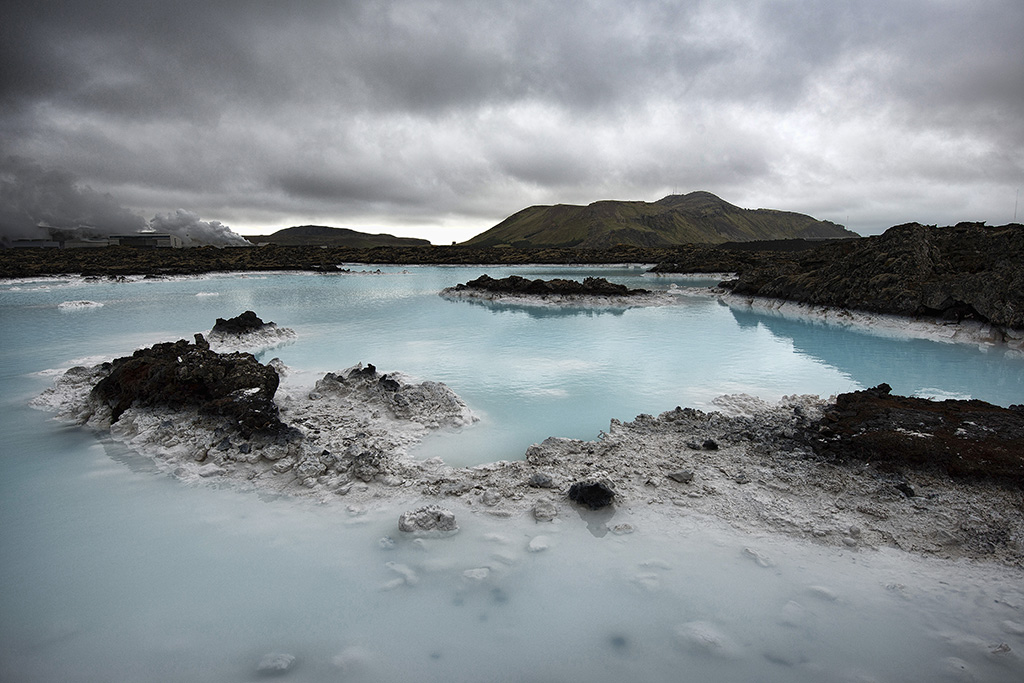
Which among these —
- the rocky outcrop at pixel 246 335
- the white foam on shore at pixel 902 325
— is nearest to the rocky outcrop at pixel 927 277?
the white foam on shore at pixel 902 325

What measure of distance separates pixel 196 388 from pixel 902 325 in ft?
85.9

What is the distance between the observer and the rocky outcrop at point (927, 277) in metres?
18.1

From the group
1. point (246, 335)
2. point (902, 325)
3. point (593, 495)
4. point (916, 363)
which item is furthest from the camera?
point (902, 325)

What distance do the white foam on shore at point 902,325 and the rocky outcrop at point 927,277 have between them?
0.99ft

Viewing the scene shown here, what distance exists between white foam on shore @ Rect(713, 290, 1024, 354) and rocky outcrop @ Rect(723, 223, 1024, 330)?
11.9 inches

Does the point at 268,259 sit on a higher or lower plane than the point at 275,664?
higher

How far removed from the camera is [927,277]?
72.1ft

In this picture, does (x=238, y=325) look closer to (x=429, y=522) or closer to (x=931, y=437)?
(x=429, y=522)

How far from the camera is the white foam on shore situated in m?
17.6

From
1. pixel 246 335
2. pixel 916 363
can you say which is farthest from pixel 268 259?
pixel 916 363

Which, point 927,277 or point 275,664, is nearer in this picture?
point 275,664

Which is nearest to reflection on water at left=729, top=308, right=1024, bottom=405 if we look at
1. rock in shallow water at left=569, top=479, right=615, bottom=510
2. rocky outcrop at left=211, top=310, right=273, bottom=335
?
rock in shallow water at left=569, top=479, right=615, bottom=510

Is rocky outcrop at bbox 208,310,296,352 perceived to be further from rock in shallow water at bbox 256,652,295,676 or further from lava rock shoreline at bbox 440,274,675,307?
lava rock shoreline at bbox 440,274,675,307

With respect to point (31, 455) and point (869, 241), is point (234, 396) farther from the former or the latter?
point (869, 241)
